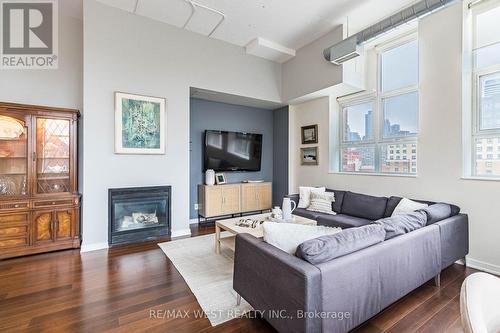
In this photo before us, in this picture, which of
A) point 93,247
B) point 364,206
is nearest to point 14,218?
point 93,247

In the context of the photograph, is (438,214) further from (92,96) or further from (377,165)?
(92,96)

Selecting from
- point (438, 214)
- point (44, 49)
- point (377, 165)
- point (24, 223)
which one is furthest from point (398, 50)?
point (24, 223)

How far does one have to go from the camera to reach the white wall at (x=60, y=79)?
3420mm

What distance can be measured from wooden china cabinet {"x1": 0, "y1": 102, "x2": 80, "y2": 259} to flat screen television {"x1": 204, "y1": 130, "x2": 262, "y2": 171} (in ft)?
7.58

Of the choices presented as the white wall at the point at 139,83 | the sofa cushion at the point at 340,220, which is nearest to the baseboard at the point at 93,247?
the white wall at the point at 139,83

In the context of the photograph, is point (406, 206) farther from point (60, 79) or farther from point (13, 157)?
point (60, 79)

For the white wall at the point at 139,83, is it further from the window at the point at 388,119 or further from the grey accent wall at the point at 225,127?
the window at the point at 388,119

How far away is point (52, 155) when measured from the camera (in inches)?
133

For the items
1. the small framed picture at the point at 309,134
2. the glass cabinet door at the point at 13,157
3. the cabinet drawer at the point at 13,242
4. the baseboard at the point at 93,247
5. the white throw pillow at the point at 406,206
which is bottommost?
the baseboard at the point at 93,247

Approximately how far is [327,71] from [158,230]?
403cm

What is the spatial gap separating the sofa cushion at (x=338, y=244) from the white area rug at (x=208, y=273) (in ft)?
3.11

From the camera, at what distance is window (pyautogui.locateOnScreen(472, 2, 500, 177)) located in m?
2.87

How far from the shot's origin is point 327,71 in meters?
4.21

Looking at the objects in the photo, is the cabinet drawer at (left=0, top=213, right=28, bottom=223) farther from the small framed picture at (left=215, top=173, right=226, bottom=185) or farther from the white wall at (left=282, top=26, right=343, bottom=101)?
the white wall at (left=282, top=26, right=343, bottom=101)
